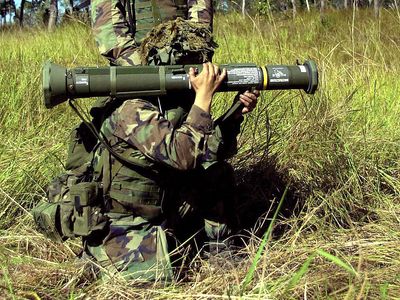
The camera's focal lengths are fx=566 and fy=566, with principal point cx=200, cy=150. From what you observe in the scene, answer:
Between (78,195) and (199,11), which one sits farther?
(199,11)

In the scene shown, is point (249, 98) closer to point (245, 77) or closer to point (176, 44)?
point (245, 77)

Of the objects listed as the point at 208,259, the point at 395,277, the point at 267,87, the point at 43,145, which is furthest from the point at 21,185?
the point at 395,277

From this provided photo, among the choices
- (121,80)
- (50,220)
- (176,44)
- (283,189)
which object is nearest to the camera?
(121,80)

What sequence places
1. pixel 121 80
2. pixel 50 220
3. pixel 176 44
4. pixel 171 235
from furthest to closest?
pixel 171 235
pixel 50 220
pixel 176 44
pixel 121 80

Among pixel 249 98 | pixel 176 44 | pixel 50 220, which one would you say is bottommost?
pixel 50 220

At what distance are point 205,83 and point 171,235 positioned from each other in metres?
0.69

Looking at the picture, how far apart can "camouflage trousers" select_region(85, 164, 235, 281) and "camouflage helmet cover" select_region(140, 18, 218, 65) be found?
546 millimetres

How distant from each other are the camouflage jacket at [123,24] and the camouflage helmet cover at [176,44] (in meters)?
0.08

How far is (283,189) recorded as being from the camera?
9.43 feet

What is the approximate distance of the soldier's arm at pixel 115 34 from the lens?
7.20ft

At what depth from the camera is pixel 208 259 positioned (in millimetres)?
2363

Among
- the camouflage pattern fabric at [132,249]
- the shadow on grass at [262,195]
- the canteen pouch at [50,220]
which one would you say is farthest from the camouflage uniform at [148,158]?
the shadow on grass at [262,195]

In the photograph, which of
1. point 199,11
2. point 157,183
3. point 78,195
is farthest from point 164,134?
point 199,11

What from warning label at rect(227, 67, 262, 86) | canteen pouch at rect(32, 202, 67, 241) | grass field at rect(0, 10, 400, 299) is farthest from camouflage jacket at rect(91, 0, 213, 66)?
grass field at rect(0, 10, 400, 299)
